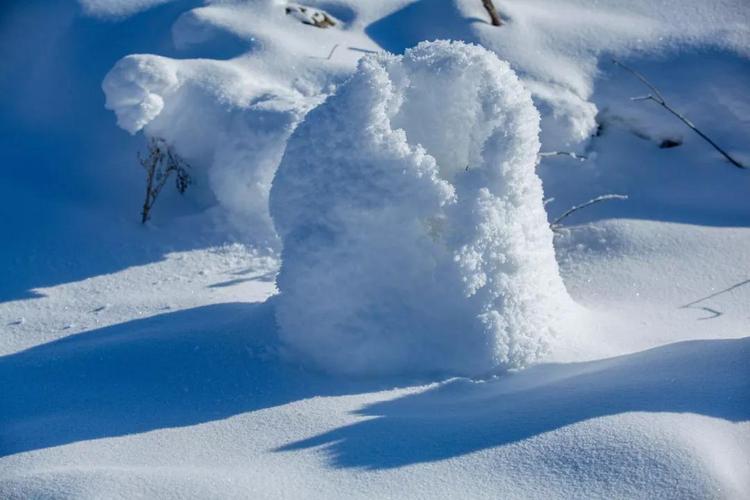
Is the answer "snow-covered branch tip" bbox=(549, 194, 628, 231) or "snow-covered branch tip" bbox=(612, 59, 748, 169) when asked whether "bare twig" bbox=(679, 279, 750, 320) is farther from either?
"snow-covered branch tip" bbox=(612, 59, 748, 169)

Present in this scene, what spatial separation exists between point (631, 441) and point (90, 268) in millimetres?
3749

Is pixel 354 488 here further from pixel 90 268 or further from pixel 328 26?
pixel 328 26

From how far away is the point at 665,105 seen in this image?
7133mm

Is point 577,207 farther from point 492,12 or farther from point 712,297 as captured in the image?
point 492,12

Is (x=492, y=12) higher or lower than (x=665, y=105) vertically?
higher

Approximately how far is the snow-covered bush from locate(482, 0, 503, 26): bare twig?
3377 millimetres

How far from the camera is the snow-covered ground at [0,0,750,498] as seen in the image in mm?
3861

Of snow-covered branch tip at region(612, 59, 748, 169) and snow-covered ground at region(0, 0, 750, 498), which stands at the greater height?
snow-covered ground at region(0, 0, 750, 498)

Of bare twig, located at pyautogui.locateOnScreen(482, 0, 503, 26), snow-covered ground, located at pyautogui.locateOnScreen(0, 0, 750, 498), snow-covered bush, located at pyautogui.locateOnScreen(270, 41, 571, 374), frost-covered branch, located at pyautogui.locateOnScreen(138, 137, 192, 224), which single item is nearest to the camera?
snow-covered ground, located at pyautogui.locateOnScreen(0, 0, 750, 498)

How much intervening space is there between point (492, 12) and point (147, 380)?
15.6 ft

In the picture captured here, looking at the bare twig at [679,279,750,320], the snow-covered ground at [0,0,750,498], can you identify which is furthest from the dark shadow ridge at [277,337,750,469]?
the bare twig at [679,279,750,320]

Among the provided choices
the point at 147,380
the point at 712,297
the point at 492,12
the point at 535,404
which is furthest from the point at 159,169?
the point at 712,297

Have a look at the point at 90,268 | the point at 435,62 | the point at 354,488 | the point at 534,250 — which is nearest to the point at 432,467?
the point at 354,488

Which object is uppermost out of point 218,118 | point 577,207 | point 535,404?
point 218,118
